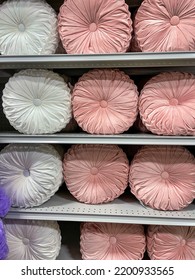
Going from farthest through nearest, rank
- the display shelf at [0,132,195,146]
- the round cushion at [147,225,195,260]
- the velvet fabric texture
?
the round cushion at [147,225,195,260] → the display shelf at [0,132,195,146] → the velvet fabric texture

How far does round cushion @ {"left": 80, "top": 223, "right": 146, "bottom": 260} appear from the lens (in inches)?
47.5

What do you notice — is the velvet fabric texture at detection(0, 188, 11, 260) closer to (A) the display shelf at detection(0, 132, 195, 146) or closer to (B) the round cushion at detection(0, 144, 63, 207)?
(B) the round cushion at detection(0, 144, 63, 207)

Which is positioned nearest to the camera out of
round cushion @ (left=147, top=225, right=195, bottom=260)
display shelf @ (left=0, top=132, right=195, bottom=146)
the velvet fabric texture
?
the velvet fabric texture

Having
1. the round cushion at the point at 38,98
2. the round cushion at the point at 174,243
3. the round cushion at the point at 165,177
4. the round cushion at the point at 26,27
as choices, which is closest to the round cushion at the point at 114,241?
the round cushion at the point at 174,243

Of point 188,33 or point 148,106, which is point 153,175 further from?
point 188,33

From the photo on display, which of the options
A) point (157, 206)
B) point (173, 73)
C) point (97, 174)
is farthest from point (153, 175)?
point (173, 73)

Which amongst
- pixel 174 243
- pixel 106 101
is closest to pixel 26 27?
pixel 106 101

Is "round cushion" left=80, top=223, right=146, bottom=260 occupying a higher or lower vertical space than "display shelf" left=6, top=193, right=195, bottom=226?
lower

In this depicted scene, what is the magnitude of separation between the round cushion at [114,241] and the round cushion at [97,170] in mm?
168

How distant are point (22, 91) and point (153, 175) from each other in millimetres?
754

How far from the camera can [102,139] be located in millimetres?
1089

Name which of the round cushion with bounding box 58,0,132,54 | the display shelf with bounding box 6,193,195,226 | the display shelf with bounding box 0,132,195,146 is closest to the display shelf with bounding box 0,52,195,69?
the round cushion with bounding box 58,0,132,54

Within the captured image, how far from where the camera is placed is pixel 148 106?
3.58 feet

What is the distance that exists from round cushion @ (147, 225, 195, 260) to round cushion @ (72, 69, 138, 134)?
0.55 meters
